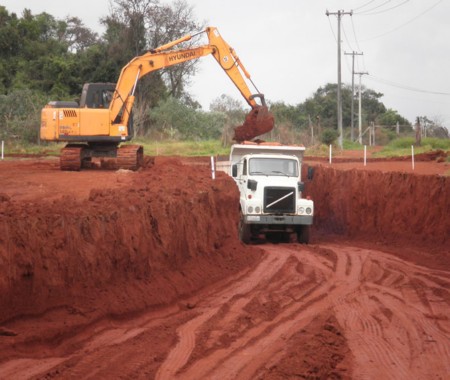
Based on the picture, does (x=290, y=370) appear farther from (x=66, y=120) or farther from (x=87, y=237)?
(x=66, y=120)

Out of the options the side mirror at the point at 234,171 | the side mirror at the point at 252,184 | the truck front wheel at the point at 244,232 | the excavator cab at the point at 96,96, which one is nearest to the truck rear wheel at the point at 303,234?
the truck front wheel at the point at 244,232

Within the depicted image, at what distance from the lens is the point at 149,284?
12.5m

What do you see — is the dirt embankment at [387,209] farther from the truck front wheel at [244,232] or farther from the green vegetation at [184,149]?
the green vegetation at [184,149]

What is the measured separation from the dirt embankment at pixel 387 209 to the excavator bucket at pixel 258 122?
3.97m

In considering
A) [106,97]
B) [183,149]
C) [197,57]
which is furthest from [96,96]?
[183,149]

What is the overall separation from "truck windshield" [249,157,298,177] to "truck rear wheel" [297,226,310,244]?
5.53 feet

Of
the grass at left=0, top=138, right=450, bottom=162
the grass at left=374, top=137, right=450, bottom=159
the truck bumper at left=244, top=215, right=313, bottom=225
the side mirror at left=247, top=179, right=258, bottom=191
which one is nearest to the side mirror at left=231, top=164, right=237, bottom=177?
the side mirror at left=247, top=179, right=258, bottom=191

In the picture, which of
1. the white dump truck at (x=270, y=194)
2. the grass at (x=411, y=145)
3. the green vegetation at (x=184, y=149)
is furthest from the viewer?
the green vegetation at (x=184, y=149)

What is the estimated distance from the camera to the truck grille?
21922mm

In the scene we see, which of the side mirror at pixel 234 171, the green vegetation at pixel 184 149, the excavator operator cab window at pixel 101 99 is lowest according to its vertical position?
the side mirror at pixel 234 171

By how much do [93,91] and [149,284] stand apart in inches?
592

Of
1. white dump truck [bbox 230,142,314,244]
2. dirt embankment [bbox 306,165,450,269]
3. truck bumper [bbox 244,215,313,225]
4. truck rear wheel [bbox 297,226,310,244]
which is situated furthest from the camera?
dirt embankment [bbox 306,165,450,269]

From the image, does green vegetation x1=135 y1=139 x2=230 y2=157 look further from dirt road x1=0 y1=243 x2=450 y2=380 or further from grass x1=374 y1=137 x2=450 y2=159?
dirt road x1=0 y1=243 x2=450 y2=380

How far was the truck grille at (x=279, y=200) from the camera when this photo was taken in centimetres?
2192
